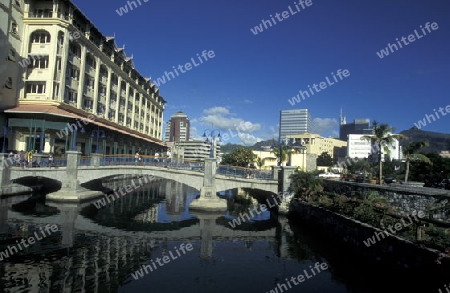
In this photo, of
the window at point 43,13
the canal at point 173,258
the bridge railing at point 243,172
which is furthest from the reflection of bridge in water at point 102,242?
the window at point 43,13

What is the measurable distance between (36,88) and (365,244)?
46.4m

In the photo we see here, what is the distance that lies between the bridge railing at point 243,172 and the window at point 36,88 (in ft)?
95.0

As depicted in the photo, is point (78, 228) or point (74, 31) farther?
point (74, 31)

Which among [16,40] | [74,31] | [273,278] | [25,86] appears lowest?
[273,278]

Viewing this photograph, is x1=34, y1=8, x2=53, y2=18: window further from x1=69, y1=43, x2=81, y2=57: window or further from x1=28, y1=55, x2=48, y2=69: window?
x1=28, y1=55, x2=48, y2=69: window

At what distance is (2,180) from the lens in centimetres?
3472

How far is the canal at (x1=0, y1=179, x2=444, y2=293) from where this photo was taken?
14.4m

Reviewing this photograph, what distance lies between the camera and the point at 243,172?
3672cm

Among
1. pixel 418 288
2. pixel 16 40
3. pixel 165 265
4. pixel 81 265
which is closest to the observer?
pixel 418 288

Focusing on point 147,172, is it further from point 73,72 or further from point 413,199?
point 413,199

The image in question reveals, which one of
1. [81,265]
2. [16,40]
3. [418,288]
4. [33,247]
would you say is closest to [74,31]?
[16,40]

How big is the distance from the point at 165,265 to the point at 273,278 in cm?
599

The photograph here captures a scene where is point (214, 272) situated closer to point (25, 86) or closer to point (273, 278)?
point (273, 278)

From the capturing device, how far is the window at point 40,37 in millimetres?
45250
